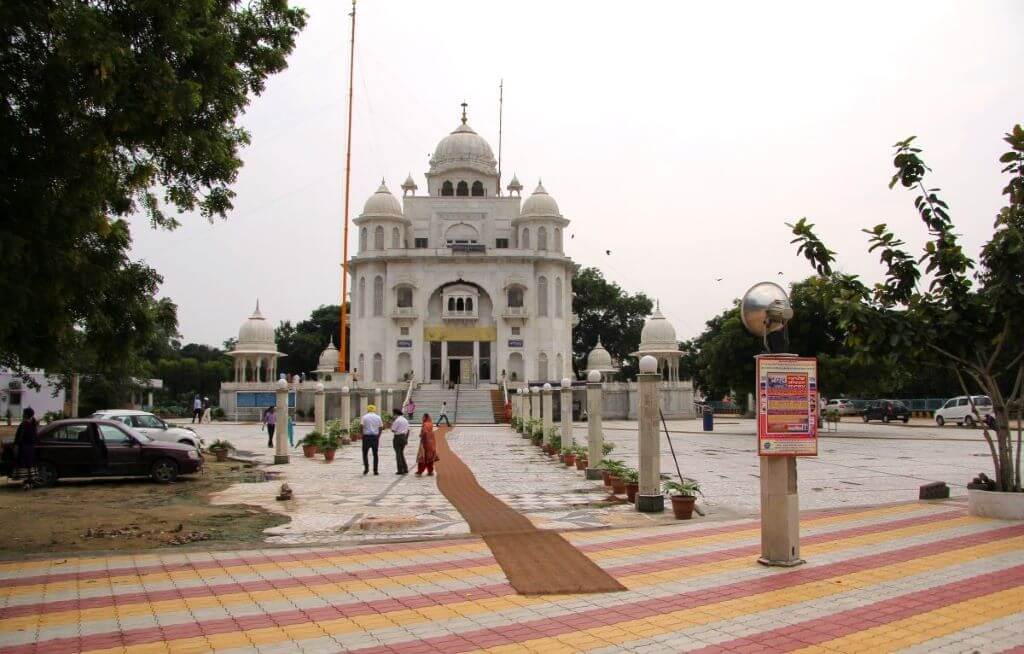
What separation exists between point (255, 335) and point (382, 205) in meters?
12.5

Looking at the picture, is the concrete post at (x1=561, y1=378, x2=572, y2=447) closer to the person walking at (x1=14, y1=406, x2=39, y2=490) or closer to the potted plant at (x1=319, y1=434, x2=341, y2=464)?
the potted plant at (x1=319, y1=434, x2=341, y2=464)

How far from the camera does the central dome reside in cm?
6369

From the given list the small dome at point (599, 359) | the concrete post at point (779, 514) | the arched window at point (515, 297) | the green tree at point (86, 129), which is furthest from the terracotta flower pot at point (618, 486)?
the small dome at point (599, 359)

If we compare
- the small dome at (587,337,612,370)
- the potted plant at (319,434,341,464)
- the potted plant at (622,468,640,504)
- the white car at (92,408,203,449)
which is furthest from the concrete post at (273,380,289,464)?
the small dome at (587,337,612,370)

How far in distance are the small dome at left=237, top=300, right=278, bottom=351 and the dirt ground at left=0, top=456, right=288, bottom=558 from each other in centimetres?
4106

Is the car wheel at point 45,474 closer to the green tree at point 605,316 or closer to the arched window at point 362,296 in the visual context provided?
the arched window at point 362,296

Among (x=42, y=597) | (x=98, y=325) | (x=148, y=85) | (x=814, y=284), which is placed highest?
(x=148, y=85)

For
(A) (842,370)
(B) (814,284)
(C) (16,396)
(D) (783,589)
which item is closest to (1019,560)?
(D) (783,589)

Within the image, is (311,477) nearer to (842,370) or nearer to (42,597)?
(42,597)

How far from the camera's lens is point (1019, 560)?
8.38m

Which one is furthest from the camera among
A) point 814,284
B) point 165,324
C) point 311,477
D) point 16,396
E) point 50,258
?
point 16,396

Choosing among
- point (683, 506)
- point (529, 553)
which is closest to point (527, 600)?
point (529, 553)

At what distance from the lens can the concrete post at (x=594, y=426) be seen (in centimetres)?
1716

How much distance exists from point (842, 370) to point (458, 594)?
32.4 m
